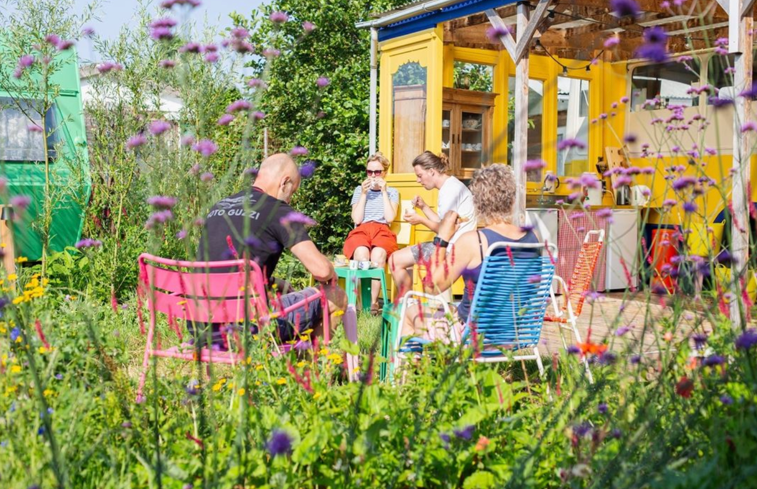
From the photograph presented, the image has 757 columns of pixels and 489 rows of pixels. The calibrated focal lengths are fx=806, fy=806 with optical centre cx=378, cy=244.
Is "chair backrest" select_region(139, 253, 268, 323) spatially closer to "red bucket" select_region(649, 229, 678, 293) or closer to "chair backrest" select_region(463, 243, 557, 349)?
"chair backrest" select_region(463, 243, 557, 349)

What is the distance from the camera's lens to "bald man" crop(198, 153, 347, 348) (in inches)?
122

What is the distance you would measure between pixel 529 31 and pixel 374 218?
199cm

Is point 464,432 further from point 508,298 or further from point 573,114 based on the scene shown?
point 573,114

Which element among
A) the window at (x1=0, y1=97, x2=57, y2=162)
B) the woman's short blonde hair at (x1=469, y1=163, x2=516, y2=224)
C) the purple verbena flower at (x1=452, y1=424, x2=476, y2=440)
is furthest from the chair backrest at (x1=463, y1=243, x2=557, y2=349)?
the window at (x1=0, y1=97, x2=57, y2=162)

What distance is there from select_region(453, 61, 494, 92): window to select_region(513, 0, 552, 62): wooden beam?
1.81m

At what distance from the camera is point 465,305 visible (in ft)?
11.2

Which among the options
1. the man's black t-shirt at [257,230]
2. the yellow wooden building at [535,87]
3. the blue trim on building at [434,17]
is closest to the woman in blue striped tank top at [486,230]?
the man's black t-shirt at [257,230]

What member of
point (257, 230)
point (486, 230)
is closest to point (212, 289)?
point (257, 230)

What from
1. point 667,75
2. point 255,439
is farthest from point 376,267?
point 667,75

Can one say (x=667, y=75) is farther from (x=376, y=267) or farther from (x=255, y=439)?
(x=255, y=439)

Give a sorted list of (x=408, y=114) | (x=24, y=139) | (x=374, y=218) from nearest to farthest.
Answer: (x=374, y=218) → (x=24, y=139) → (x=408, y=114)

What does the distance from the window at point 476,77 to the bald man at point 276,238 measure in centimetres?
522

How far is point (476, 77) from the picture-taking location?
30.7ft

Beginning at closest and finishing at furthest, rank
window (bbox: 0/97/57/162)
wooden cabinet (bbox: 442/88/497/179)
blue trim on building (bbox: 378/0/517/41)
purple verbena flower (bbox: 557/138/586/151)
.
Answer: purple verbena flower (bbox: 557/138/586/151)
blue trim on building (bbox: 378/0/517/41)
window (bbox: 0/97/57/162)
wooden cabinet (bbox: 442/88/497/179)
